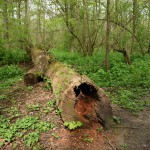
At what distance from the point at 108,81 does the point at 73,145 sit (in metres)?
4.89

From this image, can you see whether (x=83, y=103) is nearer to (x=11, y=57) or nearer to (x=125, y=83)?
(x=125, y=83)

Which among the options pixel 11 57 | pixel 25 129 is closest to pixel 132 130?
pixel 25 129

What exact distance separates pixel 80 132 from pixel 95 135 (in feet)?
1.16

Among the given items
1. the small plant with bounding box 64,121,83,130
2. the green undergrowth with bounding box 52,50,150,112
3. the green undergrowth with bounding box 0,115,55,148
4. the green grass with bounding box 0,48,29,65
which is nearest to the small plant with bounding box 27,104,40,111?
the green undergrowth with bounding box 0,115,55,148

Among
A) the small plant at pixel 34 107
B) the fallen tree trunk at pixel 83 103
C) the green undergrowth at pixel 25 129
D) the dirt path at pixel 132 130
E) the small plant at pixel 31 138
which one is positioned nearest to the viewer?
the small plant at pixel 31 138

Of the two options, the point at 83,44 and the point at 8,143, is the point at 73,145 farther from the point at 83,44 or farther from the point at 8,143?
the point at 83,44

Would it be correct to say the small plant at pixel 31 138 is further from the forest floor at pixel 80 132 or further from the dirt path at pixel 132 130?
the dirt path at pixel 132 130

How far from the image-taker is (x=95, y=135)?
4.72 meters

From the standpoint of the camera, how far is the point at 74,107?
194 inches

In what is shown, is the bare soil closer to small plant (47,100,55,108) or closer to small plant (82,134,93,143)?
small plant (82,134,93,143)

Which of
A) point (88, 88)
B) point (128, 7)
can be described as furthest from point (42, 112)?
point (128, 7)

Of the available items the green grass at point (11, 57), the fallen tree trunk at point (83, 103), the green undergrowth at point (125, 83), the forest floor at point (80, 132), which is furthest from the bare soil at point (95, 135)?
the green grass at point (11, 57)

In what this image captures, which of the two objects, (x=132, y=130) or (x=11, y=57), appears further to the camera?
(x=11, y=57)

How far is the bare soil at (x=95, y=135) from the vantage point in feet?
14.4
